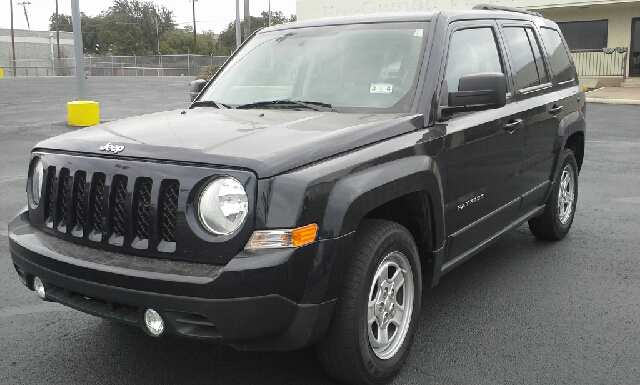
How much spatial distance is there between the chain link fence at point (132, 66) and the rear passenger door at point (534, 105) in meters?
54.8

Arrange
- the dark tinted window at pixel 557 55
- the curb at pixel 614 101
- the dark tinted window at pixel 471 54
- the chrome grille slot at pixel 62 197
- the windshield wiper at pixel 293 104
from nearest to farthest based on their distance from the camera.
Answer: the chrome grille slot at pixel 62 197 < the windshield wiper at pixel 293 104 < the dark tinted window at pixel 471 54 < the dark tinted window at pixel 557 55 < the curb at pixel 614 101

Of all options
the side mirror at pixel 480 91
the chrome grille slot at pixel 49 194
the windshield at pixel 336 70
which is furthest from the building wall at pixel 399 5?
the chrome grille slot at pixel 49 194

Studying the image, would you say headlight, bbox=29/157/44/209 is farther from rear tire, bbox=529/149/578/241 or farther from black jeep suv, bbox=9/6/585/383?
rear tire, bbox=529/149/578/241

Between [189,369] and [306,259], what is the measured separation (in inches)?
44.4

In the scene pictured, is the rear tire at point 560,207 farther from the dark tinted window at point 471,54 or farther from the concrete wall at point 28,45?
the concrete wall at point 28,45

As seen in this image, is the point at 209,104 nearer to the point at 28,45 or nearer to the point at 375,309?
the point at 375,309

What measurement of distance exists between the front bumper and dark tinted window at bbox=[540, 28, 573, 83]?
3.40 metres

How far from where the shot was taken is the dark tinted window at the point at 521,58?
16.1 feet

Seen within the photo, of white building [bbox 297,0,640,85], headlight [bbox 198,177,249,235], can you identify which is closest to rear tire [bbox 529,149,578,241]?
headlight [bbox 198,177,249,235]

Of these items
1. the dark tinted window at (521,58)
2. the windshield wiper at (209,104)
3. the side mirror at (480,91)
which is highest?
the dark tinted window at (521,58)

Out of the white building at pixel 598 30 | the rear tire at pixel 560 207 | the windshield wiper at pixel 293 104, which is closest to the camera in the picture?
the windshield wiper at pixel 293 104

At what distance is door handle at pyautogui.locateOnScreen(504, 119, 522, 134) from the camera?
178 inches

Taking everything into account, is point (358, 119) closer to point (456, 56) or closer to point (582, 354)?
point (456, 56)

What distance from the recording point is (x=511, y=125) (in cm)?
458
